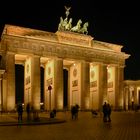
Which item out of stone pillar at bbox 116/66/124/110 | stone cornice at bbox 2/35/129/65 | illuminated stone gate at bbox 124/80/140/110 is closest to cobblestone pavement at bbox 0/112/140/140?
stone cornice at bbox 2/35/129/65

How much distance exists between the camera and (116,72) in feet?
230

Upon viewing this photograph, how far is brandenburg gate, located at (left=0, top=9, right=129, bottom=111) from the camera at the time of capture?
173ft

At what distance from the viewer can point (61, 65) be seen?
2335 inches

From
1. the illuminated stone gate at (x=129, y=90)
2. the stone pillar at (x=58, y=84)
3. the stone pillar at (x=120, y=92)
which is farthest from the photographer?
the illuminated stone gate at (x=129, y=90)

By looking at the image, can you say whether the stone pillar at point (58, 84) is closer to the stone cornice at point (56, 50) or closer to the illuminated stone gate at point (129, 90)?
the stone cornice at point (56, 50)

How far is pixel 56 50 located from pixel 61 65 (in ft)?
10.7

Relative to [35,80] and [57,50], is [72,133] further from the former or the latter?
[57,50]

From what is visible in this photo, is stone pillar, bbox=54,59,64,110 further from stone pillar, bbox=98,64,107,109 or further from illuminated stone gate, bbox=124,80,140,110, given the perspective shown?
illuminated stone gate, bbox=124,80,140,110

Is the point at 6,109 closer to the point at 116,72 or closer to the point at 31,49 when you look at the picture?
the point at 31,49

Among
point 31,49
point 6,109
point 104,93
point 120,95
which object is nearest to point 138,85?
point 120,95

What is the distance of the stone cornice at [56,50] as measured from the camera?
5297cm

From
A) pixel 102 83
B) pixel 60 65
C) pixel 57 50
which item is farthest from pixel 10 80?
pixel 102 83

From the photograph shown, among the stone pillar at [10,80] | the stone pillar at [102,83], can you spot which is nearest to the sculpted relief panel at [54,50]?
the stone pillar at [10,80]

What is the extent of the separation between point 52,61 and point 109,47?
16.0 meters
